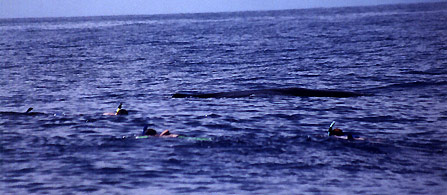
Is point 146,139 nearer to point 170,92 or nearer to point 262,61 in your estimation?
point 170,92

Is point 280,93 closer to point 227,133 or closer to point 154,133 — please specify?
point 227,133

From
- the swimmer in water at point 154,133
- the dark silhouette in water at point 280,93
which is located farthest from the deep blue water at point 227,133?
the dark silhouette in water at point 280,93

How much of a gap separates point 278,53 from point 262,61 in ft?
28.5

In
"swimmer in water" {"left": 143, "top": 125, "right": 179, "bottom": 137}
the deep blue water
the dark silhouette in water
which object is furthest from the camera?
the dark silhouette in water

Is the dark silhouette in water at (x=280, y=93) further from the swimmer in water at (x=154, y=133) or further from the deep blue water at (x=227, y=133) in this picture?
the swimmer in water at (x=154, y=133)

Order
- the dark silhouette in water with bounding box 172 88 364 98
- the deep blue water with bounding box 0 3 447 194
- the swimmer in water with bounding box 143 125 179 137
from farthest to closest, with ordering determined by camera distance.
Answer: the dark silhouette in water with bounding box 172 88 364 98, the swimmer in water with bounding box 143 125 179 137, the deep blue water with bounding box 0 3 447 194

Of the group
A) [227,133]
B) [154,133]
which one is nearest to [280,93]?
[227,133]

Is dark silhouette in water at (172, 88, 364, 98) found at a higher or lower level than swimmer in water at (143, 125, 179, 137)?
lower

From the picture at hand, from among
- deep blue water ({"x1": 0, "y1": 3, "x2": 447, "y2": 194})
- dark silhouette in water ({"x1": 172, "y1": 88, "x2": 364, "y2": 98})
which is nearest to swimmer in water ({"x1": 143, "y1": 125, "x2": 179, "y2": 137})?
deep blue water ({"x1": 0, "y1": 3, "x2": 447, "y2": 194})

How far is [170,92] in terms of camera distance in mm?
31859

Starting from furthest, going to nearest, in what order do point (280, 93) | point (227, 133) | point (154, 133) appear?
point (280, 93) → point (227, 133) → point (154, 133)

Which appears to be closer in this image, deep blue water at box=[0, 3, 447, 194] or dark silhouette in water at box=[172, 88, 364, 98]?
deep blue water at box=[0, 3, 447, 194]

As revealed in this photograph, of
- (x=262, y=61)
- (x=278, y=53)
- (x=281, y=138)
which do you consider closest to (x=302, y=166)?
(x=281, y=138)

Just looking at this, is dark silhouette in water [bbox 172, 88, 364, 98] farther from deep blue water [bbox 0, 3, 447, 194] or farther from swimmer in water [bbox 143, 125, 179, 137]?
swimmer in water [bbox 143, 125, 179, 137]
